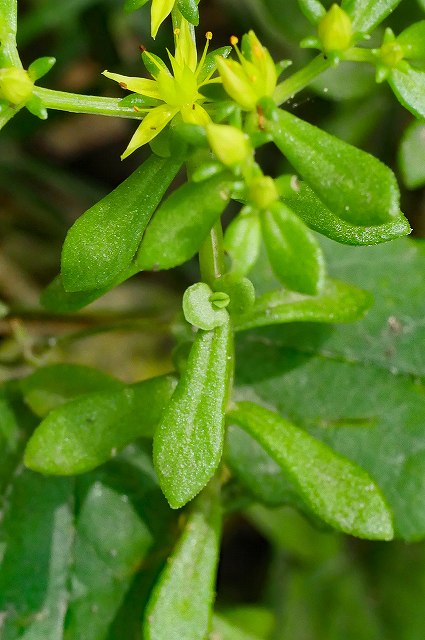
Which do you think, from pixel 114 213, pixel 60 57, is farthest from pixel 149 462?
pixel 60 57

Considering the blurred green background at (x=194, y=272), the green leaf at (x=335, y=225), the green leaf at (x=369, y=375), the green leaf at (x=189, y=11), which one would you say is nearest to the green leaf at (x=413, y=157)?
the green leaf at (x=369, y=375)

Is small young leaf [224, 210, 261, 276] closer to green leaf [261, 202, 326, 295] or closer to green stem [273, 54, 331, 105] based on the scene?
green leaf [261, 202, 326, 295]

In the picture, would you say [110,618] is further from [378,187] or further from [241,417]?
[378,187]

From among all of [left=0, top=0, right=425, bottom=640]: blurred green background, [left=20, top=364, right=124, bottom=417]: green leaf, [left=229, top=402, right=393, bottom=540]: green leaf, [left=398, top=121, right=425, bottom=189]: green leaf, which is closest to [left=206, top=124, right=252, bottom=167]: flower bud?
[left=229, top=402, right=393, bottom=540]: green leaf

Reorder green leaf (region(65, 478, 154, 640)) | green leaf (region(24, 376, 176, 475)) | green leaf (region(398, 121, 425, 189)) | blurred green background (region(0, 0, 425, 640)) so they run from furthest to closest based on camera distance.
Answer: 1. blurred green background (region(0, 0, 425, 640))
2. green leaf (region(398, 121, 425, 189))
3. green leaf (region(65, 478, 154, 640))
4. green leaf (region(24, 376, 176, 475))

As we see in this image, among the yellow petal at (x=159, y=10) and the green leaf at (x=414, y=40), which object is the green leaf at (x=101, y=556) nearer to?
the yellow petal at (x=159, y=10)

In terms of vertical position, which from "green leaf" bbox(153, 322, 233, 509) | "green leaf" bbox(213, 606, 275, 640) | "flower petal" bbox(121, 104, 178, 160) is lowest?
"green leaf" bbox(213, 606, 275, 640)

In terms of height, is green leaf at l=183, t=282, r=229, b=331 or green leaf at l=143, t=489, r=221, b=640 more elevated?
green leaf at l=183, t=282, r=229, b=331
